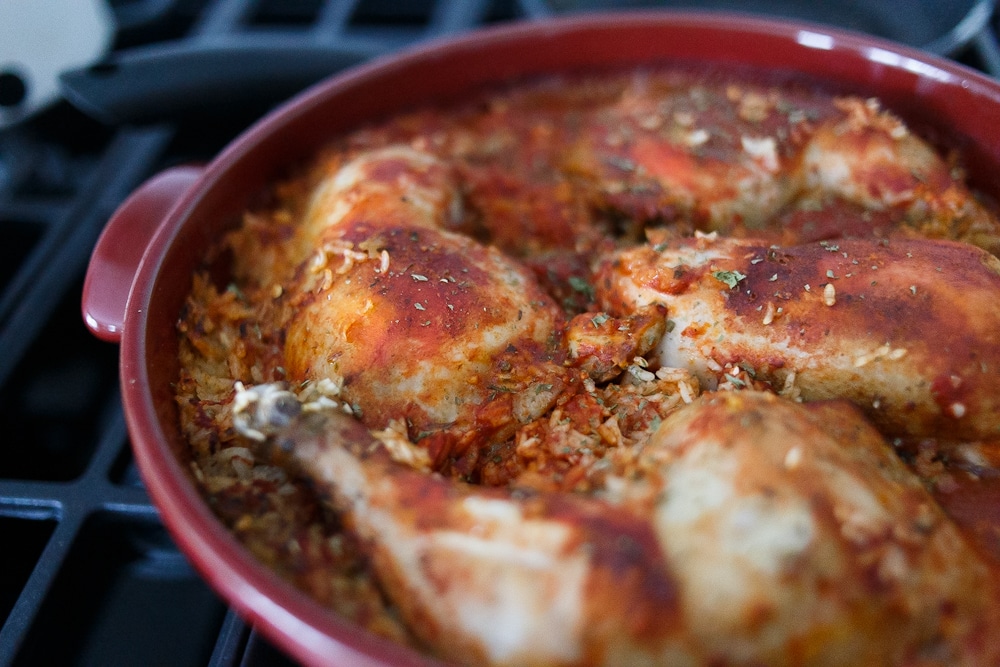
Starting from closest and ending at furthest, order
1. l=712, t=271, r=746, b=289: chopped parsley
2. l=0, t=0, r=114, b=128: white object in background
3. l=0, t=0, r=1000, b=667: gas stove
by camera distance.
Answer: l=712, t=271, r=746, b=289: chopped parsley → l=0, t=0, r=1000, b=667: gas stove → l=0, t=0, r=114, b=128: white object in background

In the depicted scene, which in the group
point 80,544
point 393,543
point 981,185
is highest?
point 981,185

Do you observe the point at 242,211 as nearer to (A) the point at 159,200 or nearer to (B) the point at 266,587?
(A) the point at 159,200

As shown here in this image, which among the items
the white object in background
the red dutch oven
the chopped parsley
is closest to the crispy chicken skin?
the red dutch oven

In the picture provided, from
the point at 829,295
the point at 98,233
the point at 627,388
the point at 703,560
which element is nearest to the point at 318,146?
the point at 98,233

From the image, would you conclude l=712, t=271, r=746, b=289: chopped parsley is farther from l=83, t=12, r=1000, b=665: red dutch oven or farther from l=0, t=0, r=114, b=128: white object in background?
l=0, t=0, r=114, b=128: white object in background

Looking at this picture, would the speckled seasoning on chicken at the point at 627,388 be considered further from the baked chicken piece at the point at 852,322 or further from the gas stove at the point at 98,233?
the gas stove at the point at 98,233

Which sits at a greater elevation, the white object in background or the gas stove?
the white object in background

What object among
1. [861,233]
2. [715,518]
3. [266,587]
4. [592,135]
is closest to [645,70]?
[592,135]

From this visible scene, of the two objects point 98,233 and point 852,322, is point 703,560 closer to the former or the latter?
point 852,322
